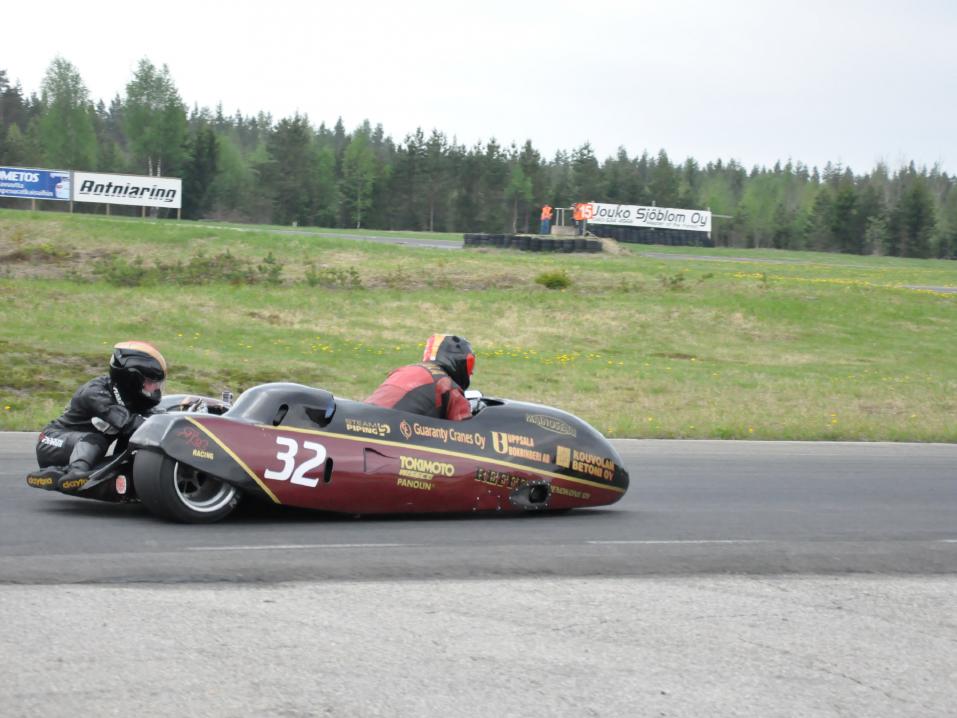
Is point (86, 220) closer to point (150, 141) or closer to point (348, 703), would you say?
point (348, 703)

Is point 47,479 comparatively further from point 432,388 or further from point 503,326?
point 503,326

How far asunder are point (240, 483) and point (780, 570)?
3.36 meters

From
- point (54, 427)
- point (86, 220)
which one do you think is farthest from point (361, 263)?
point (54, 427)

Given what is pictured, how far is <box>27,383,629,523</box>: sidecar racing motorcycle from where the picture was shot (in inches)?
275

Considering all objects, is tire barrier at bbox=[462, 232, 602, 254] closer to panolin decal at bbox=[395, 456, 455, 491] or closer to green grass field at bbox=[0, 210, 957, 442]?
green grass field at bbox=[0, 210, 957, 442]

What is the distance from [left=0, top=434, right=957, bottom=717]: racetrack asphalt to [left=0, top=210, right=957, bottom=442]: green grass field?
6.71m

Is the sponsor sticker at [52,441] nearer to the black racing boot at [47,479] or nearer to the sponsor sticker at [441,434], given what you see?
the black racing boot at [47,479]

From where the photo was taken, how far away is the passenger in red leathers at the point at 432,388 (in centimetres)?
795

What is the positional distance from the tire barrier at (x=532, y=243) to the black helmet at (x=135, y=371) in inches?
1360

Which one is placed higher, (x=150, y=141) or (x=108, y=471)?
(x=150, y=141)

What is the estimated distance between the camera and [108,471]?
287 inches

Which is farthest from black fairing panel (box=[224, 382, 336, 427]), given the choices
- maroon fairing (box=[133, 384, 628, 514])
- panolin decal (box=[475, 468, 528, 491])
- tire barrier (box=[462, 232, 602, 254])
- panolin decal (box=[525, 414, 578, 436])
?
tire barrier (box=[462, 232, 602, 254])

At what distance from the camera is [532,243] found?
42344 mm

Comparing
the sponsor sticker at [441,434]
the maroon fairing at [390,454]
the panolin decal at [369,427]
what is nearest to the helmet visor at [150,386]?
the maroon fairing at [390,454]
